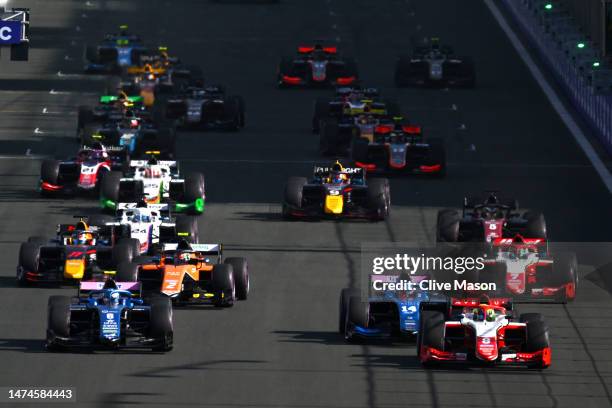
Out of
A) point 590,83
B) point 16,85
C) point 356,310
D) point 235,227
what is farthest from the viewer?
point 16,85

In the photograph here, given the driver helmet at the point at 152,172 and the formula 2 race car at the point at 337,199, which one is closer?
the formula 2 race car at the point at 337,199

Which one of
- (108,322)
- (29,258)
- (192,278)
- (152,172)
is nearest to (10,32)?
(29,258)

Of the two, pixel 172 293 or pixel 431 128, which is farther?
pixel 431 128

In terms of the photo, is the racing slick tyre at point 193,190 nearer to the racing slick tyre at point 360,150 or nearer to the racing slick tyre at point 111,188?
the racing slick tyre at point 111,188

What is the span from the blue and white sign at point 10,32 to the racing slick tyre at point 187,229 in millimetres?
6452

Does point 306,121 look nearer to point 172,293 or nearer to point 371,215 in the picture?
point 371,215

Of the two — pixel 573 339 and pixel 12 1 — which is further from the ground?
pixel 12 1

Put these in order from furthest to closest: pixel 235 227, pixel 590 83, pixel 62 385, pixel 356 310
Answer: pixel 590 83 < pixel 235 227 < pixel 356 310 < pixel 62 385

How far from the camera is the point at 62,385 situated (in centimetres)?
4512

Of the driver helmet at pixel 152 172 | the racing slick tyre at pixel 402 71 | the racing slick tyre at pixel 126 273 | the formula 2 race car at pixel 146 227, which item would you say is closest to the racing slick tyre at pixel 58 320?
the racing slick tyre at pixel 126 273

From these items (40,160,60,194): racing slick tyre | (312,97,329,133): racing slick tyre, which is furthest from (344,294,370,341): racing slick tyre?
(312,97,329,133): racing slick tyre

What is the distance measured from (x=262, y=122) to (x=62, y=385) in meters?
44.3

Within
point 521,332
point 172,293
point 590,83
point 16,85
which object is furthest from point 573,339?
point 16,85

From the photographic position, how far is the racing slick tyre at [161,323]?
4803cm
